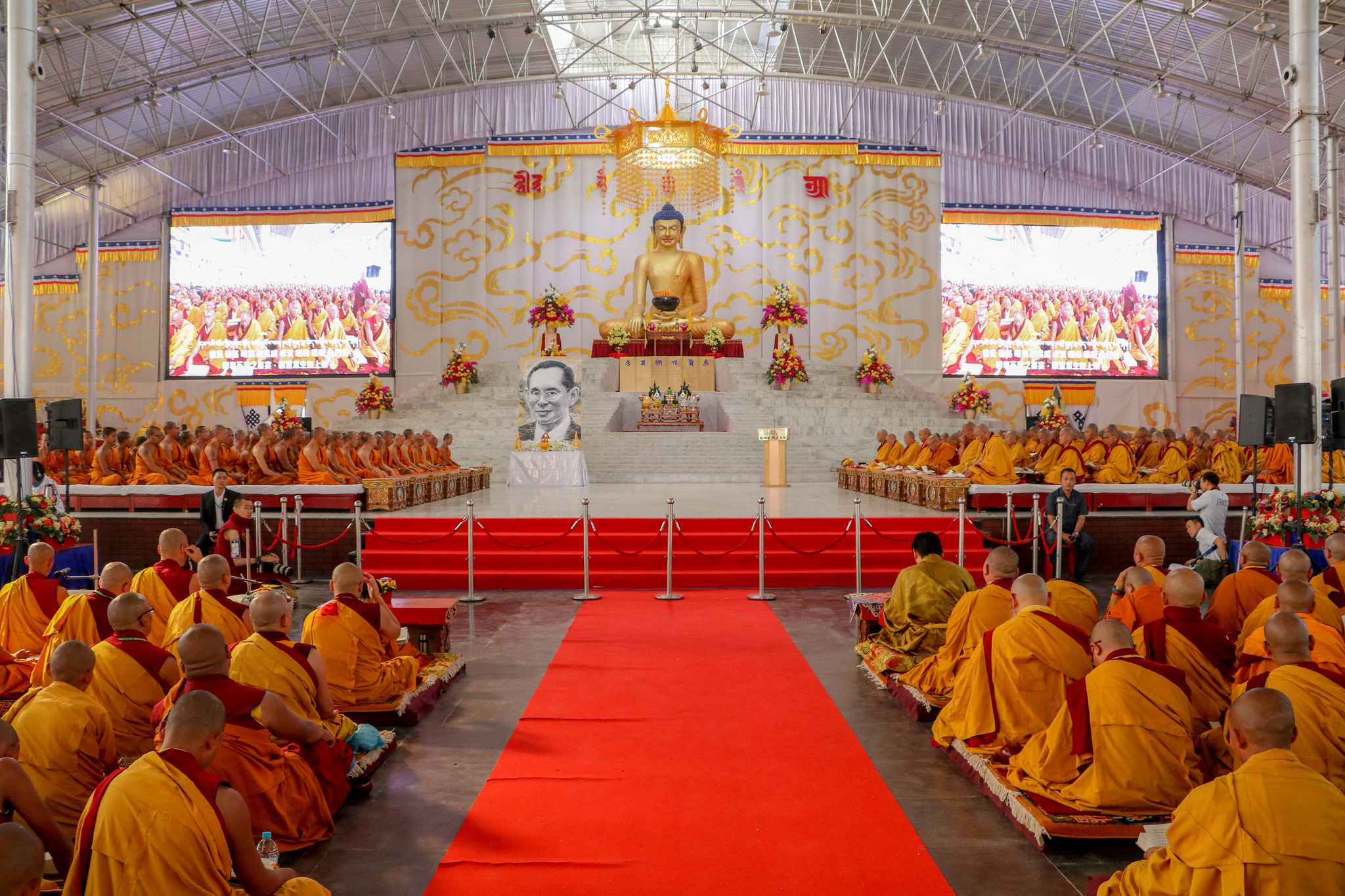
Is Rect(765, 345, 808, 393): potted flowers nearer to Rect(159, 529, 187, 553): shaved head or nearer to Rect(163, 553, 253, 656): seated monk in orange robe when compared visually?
Rect(159, 529, 187, 553): shaved head

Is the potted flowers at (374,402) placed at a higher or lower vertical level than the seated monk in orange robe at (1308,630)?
higher

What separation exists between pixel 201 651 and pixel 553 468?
34.5 ft

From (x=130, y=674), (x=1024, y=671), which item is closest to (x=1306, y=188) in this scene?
(x=1024, y=671)

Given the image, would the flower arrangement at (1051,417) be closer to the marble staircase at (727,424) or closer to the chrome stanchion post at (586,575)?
the marble staircase at (727,424)

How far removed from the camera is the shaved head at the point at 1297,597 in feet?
12.3

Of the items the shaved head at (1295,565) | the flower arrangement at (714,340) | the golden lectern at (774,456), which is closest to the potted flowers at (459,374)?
the flower arrangement at (714,340)

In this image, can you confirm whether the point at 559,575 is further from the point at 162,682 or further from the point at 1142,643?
the point at 1142,643

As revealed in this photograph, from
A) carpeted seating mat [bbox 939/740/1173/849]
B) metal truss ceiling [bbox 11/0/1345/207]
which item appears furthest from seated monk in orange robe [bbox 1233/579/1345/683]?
metal truss ceiling [bbox 11/0/1345/207]

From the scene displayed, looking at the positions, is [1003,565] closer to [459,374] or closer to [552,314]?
[552,314]

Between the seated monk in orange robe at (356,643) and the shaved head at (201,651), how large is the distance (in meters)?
1.54

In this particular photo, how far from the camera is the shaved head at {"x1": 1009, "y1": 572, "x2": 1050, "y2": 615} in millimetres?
3854

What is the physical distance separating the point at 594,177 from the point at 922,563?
56.5ft

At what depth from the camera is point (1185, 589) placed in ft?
12.2

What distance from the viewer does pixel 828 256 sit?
21.0 m
